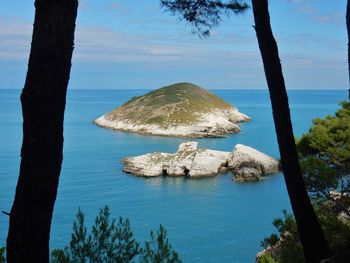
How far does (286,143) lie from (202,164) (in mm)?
50956

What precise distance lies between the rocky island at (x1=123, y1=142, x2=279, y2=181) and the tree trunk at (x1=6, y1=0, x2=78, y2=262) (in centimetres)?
5323

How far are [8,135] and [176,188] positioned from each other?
5897cm

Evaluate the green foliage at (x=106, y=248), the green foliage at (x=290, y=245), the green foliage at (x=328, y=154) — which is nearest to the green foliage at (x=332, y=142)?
the green foliage at (x=328, y=154)

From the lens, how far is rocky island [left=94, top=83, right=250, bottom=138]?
10278cm

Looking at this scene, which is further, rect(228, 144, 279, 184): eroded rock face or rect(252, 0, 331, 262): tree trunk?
rect(228, 144, 279, 184): eroded rock face

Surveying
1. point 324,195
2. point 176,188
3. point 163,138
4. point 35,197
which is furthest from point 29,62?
point 163,138

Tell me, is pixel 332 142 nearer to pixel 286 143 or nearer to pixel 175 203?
pixel 286 143

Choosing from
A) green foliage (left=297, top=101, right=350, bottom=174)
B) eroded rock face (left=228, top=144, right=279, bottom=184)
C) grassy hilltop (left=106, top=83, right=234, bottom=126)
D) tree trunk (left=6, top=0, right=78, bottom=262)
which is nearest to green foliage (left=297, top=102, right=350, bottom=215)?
green foliage (left=297, top=101, right=350, bottom=174)

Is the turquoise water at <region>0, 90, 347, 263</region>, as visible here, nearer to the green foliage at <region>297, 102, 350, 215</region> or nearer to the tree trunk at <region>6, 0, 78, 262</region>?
the green foliage at <region>297, 102, 350, 215</region>

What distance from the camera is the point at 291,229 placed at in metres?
10.6

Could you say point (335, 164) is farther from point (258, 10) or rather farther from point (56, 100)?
point (56, 100)

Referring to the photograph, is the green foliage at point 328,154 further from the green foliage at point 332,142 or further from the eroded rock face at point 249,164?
the eroded rock face at point 249,164

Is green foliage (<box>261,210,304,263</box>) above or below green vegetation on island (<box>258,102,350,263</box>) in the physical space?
below

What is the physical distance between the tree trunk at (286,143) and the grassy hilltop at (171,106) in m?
96.6
